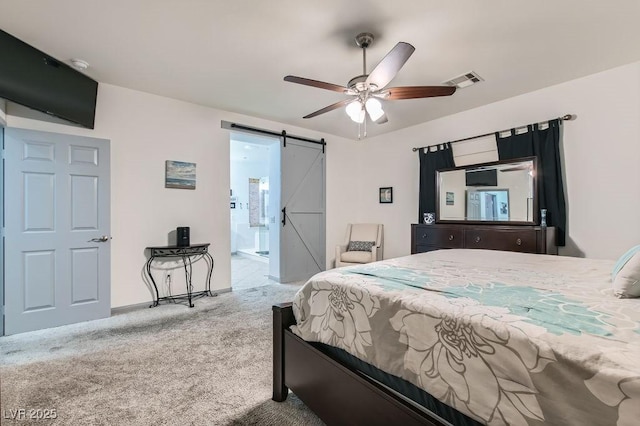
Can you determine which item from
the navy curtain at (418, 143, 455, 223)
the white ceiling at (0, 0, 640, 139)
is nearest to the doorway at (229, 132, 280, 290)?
the navy curtain at (418, 143, 455, 223)

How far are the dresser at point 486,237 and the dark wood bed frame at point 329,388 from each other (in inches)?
113

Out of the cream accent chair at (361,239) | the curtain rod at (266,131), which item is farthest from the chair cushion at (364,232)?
the curtain rod at (266,131)

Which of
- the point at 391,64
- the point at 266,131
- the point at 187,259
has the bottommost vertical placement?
the point at 187,259

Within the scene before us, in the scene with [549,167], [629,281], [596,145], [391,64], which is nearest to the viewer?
[629,281]

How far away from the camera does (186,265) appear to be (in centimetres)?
388

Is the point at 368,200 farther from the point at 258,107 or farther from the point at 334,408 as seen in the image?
the point at 334,408

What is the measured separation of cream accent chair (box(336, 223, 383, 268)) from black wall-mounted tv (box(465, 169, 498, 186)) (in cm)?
170

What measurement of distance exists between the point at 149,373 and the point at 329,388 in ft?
4.77

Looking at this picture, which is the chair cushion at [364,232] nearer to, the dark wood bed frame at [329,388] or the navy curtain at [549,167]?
the navy curtain at [549,167]

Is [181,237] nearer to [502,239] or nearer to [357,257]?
[357,257]

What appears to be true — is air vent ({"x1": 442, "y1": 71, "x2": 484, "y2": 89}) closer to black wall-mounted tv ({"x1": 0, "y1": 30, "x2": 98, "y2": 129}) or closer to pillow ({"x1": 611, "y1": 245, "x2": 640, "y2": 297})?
pillow ({"x1": 611, "y1": 245, "x2": 640, "y2": 297})

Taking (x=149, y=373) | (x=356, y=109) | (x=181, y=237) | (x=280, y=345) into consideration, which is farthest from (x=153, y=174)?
(x=280, y=345)

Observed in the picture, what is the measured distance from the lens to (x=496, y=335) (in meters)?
0.92

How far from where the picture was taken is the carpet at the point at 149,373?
1.70 metres
